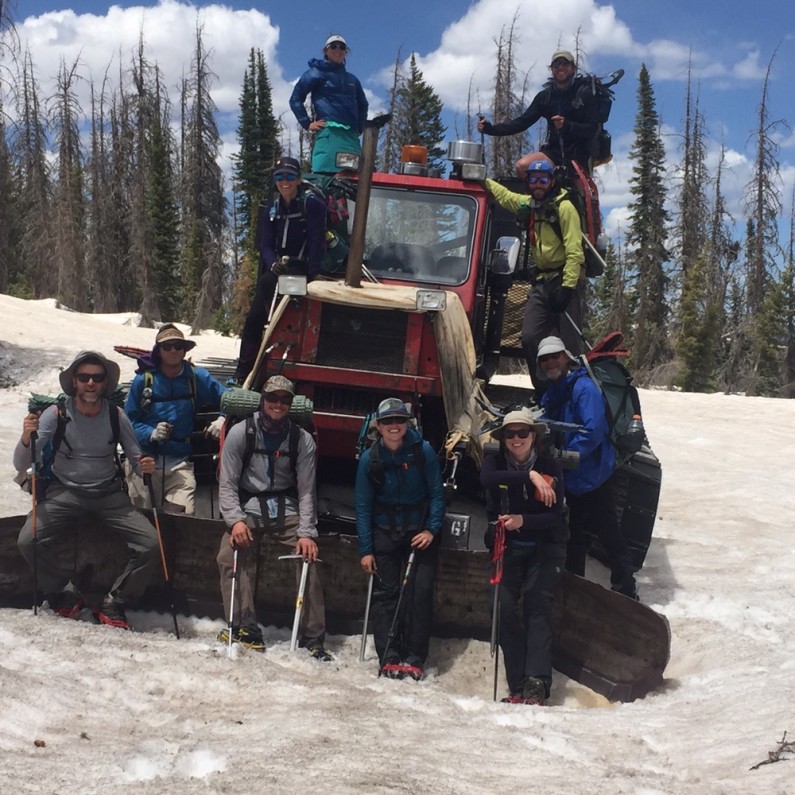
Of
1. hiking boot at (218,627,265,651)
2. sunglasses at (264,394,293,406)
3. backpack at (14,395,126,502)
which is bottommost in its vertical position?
hiking boot at (218,627,265,651)

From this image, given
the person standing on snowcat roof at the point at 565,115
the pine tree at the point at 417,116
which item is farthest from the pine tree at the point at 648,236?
the person standing on snowcat roof at the point at 565,115

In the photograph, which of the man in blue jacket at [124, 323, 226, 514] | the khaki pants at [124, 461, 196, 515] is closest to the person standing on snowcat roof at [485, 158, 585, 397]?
the man in blue jacket at [124, 323, 226, 514]

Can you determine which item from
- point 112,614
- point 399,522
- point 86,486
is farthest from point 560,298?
point 112,614

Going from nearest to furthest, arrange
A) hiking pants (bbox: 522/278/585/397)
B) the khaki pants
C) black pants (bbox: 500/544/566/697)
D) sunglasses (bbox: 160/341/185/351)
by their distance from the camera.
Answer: black pants (bbox: 500/544/566/697), sunglasses (bbox: 160/341/185/351), the khaki pants, hiking pants (bbox: 522/278/585/397)

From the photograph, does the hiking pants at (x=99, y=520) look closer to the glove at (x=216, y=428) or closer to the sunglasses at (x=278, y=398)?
the glove at (x=216, y=428)

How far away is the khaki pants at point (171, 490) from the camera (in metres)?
7.06

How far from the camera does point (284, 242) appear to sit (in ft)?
24.2

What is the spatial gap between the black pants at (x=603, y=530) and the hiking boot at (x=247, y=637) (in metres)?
2.60

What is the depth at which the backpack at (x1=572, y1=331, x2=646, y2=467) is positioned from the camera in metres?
6.70

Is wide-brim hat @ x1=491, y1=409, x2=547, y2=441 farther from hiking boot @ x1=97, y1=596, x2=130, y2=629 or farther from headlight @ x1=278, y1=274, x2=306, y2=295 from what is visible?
hiking boot @ x1=97, y1=596, x2=130, y2=629

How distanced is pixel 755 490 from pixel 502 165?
21.6 meters

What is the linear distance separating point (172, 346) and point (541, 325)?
3.16 m

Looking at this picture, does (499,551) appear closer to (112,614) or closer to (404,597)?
(404,597)

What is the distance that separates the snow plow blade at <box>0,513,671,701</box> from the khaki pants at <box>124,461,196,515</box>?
675mm
